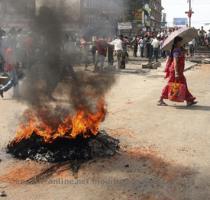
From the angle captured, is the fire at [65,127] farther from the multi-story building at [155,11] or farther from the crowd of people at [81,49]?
the multi-story building at [155,11]

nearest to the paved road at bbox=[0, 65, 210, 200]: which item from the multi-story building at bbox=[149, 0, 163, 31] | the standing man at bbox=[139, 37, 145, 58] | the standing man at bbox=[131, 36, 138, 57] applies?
the multi-story building at bbox=[149, 0, 163, 31]

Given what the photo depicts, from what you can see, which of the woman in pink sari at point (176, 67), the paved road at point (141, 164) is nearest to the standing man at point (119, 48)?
the woman in pink sari at point (176, 67)

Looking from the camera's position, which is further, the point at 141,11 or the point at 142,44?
the point at 142,44

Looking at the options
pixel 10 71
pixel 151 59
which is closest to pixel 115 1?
pixel 10 71

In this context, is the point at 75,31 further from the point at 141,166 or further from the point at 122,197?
the point at 122,197

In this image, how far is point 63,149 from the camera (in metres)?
6.16

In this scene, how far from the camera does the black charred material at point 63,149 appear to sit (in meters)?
6.06

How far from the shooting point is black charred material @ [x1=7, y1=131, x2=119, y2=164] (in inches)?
239

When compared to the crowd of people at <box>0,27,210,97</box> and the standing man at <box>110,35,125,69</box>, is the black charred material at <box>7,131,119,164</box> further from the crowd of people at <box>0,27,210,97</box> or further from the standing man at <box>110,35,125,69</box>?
the standing man at <box>110,35,125,69</box>

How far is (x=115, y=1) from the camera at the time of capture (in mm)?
7496

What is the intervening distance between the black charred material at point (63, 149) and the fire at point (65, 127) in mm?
65

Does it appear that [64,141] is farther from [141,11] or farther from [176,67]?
[141,11]

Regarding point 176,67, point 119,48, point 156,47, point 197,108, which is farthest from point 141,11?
point 197,108

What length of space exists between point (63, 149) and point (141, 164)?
1.07 meters
